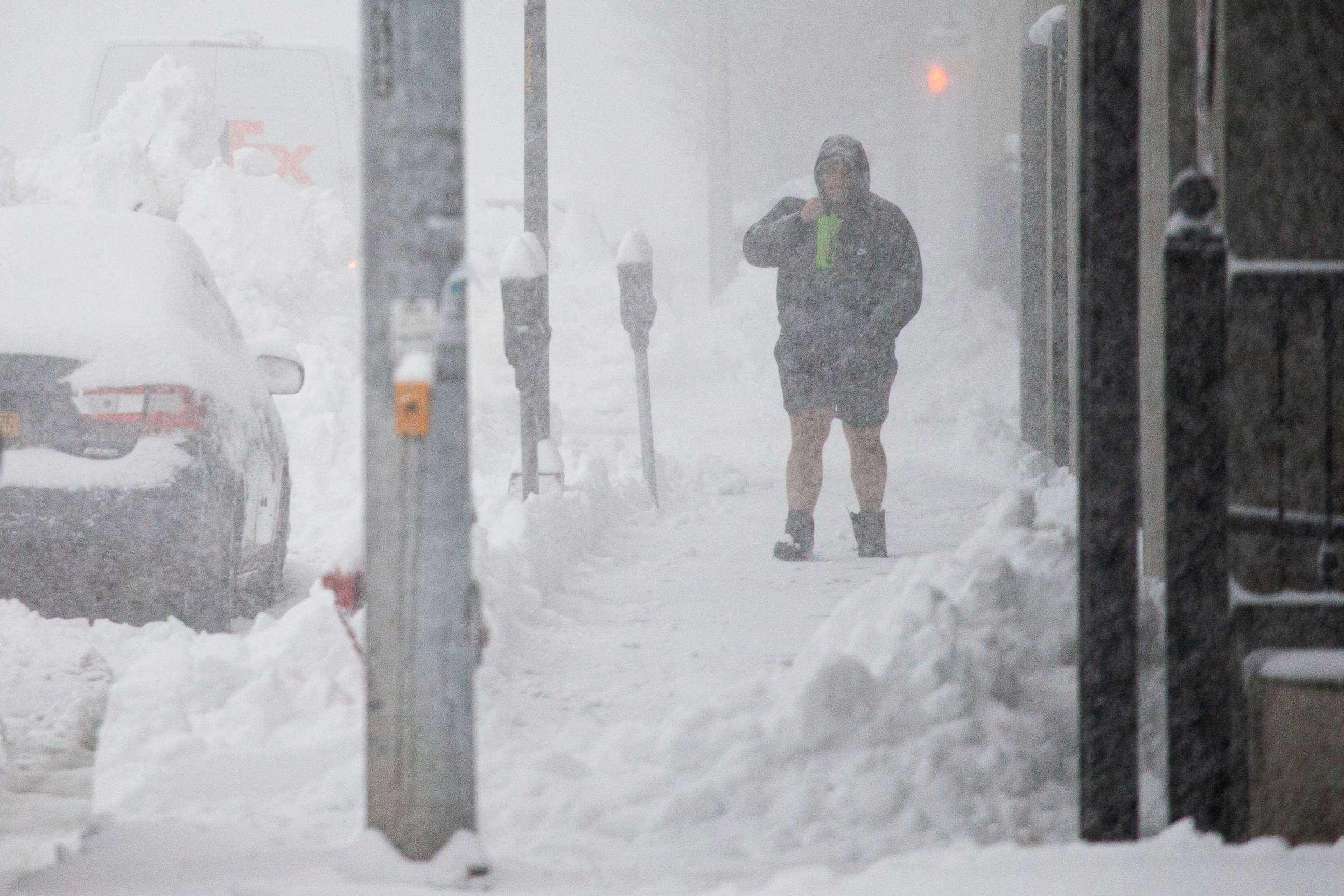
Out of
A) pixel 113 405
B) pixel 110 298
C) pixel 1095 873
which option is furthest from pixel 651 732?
pixel 110 298

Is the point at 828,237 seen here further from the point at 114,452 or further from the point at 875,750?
the point at 875,750

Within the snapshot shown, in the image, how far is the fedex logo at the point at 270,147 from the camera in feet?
45.2

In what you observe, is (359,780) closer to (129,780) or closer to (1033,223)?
(129,780)

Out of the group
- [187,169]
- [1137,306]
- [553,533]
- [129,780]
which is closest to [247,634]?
[129,780]

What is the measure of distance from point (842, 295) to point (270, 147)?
8.01 meters

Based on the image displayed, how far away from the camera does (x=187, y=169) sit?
49.0 ft

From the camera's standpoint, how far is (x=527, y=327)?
789 centimetres

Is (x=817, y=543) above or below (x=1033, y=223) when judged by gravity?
below

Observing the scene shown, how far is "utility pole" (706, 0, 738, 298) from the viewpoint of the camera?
21016 mm

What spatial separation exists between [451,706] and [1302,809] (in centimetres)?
202

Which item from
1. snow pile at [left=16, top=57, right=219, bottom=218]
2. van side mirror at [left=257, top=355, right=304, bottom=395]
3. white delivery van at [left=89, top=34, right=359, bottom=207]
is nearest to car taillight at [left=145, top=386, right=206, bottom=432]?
van side mirror at [left=257, top=355, right=304, bottom=395]

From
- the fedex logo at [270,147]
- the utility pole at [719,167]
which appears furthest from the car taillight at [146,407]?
the utility pole at [719,167]

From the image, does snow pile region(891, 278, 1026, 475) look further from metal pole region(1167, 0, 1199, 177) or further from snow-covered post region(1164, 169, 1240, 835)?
snow-covered post region(1164, 169, 1240, 835)

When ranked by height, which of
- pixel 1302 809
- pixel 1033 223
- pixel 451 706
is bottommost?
pixel 1302 809
